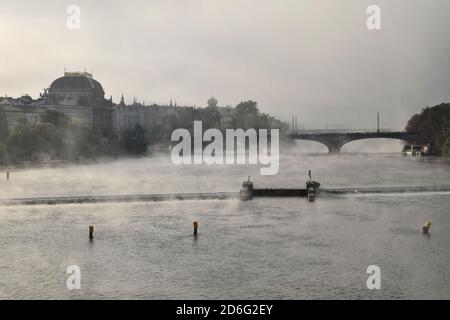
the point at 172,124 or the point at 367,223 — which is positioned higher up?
the point at 172,124

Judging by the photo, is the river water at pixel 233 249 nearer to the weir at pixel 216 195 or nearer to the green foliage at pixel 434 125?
the weir at pixel 216 195

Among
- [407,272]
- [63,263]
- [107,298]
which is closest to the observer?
[107,298]

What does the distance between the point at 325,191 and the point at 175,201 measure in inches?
703

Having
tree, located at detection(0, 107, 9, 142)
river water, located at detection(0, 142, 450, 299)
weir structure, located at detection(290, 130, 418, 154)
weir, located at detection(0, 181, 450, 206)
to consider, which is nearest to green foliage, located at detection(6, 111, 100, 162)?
tree, located at detection(0, 107, 9, 142)

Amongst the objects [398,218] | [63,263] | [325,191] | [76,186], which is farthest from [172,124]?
[63,263]

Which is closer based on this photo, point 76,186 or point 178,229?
point 178,229

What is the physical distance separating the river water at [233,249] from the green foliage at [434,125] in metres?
83.9

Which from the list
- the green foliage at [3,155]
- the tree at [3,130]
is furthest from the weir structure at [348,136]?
the green foliage at [3,155]

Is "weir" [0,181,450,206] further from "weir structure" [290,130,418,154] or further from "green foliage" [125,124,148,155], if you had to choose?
"green foliage" [125,124,148,155]

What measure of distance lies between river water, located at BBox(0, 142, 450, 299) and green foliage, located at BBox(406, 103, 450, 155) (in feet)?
275

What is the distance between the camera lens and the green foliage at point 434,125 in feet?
478

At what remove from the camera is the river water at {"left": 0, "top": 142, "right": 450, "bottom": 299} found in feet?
91.2
